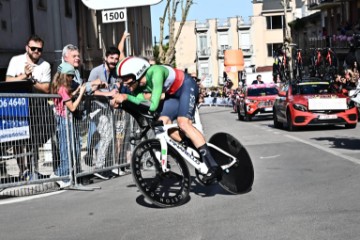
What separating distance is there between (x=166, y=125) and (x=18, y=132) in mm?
2347

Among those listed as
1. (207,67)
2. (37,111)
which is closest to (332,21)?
(207,67)

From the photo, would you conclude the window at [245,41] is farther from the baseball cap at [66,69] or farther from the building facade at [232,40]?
the baseball cap at [66,69]

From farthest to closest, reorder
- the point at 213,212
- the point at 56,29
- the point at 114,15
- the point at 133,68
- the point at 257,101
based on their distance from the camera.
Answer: the point at 257,101 → the point at 56,29 → the point at 114,15 → the point at 133,68 → the point at 213,212

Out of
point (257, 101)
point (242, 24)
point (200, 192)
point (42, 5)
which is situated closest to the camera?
point (200, 192)

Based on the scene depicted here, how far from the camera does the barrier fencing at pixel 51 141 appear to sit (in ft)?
29.8

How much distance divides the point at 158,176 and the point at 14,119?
2447 mm

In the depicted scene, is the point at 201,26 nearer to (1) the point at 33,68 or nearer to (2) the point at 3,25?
(2) the point at 3,25

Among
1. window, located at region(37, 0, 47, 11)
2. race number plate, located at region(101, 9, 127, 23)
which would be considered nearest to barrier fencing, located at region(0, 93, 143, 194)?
race number plate, located at region(101, 9, 127, 23)

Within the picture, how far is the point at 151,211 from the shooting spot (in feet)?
24.8

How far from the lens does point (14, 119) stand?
9086 millimetres

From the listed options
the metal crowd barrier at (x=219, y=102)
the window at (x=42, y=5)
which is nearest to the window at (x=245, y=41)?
the metal crowd barrier at (x=219, y=102)

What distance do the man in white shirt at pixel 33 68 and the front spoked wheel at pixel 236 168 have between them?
3058mm

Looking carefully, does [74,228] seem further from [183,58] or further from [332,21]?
[183,58]

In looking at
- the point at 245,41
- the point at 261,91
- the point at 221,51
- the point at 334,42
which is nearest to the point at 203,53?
the point at 221,51
